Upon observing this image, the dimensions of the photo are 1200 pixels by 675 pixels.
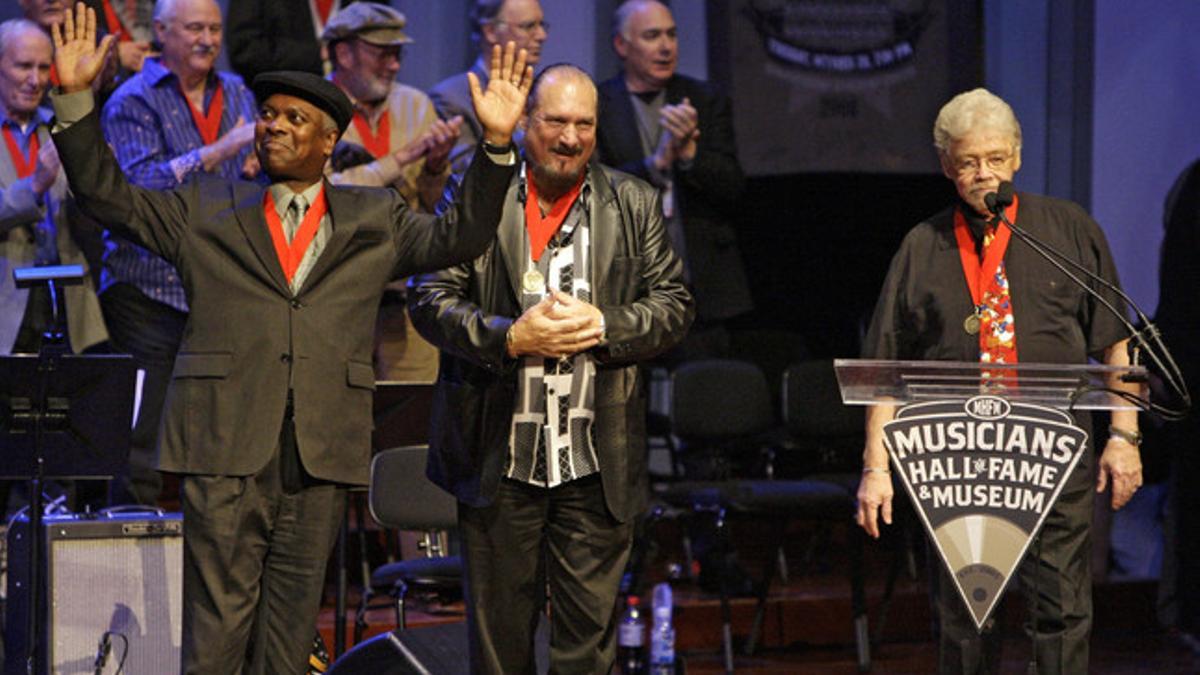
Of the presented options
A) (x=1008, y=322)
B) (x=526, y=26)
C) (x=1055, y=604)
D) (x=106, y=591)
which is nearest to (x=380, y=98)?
(x=526, y=26)

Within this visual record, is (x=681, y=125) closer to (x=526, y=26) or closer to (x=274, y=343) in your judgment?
(x=526, y=26)

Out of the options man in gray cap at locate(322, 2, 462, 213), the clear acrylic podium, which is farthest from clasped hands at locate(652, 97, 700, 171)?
the clear acrylic podium

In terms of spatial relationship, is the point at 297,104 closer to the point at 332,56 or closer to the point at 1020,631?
the point at 332,56

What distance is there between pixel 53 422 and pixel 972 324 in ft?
8.54

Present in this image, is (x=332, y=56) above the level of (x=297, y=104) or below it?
above

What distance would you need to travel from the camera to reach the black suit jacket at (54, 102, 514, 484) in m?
4.15

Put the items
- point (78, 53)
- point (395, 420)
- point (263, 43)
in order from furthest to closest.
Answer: point (263, 43)
point (395, 420)
point (78, 53)

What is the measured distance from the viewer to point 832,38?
8648mm

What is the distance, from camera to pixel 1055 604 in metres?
4.33

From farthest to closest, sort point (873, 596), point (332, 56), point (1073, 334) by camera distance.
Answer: point (873, 596) < point (332, 56) < point (1073, 334)

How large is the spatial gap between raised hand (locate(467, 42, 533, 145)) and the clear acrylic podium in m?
0.99

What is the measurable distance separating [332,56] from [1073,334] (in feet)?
10.7

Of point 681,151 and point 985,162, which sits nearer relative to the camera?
point 985,162

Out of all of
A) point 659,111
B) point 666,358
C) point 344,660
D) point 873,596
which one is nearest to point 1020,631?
point 873,596
